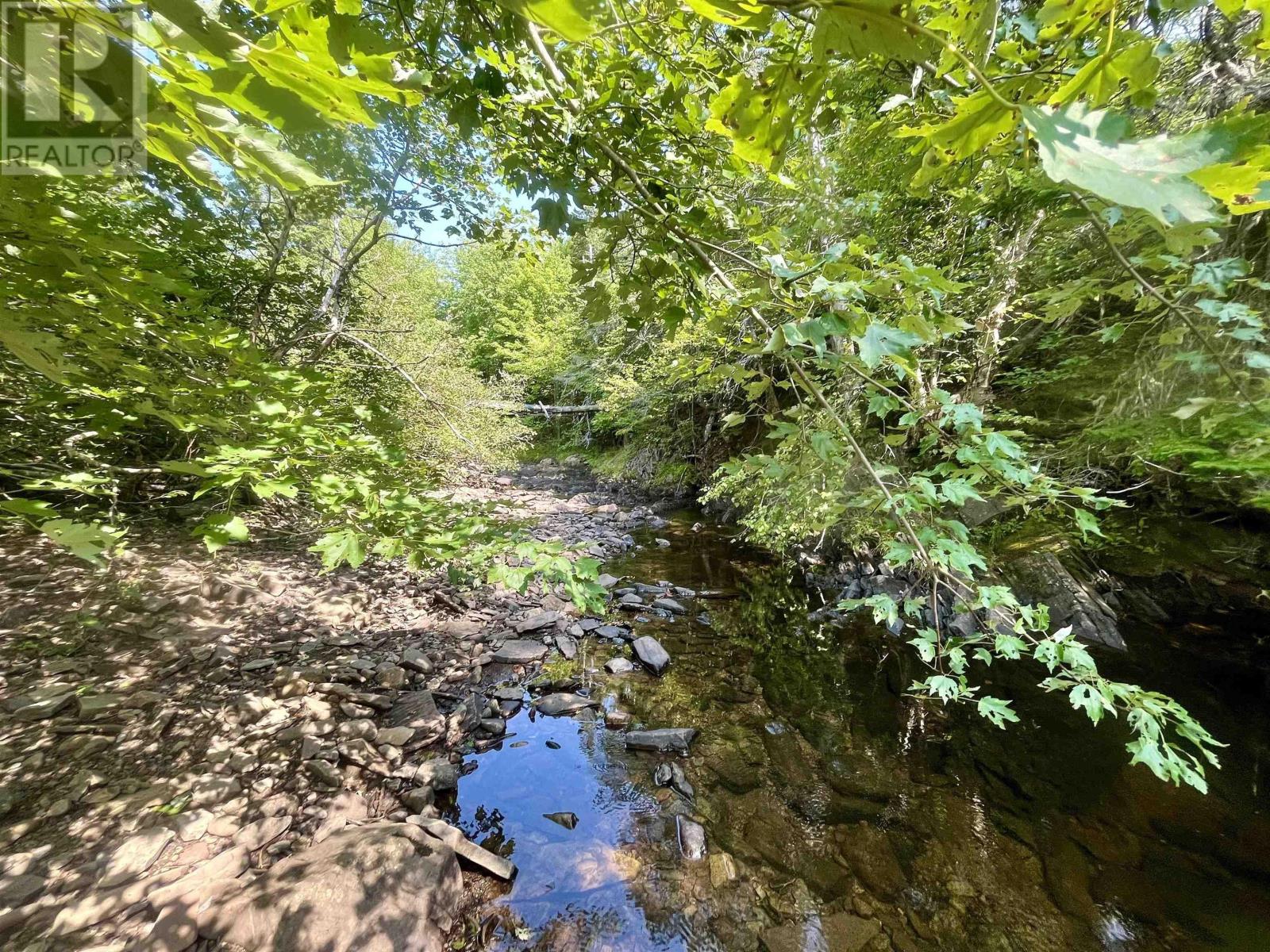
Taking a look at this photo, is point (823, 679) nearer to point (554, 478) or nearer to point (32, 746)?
point (32, 746)

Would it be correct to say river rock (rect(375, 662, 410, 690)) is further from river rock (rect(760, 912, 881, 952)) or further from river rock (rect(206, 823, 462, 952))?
river rock (rect(760, 912, 881, 952))

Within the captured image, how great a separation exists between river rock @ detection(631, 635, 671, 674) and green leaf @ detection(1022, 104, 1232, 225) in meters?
4.92

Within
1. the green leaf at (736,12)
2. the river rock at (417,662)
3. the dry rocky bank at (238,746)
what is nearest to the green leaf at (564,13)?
the green leaf at (736,12)

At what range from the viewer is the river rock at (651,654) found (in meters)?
4.79

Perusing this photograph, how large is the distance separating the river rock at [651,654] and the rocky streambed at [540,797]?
0.04 meters

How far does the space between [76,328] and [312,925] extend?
99.7 inches

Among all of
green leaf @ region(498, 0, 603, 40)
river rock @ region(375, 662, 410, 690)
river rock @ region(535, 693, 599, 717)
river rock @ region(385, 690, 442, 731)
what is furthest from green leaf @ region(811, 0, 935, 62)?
river rock @ region(375, 662, 410, 690)

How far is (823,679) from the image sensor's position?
4770 millimetres

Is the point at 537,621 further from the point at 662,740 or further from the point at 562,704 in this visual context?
the point at 662,740

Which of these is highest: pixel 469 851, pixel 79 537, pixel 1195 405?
pixel 1195 405

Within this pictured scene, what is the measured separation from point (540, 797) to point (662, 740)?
1.04 meters

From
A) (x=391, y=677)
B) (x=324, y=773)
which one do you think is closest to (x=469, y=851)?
(x=324, y=773)

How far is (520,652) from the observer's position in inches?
191

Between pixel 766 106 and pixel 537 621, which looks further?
pixel 537 621
